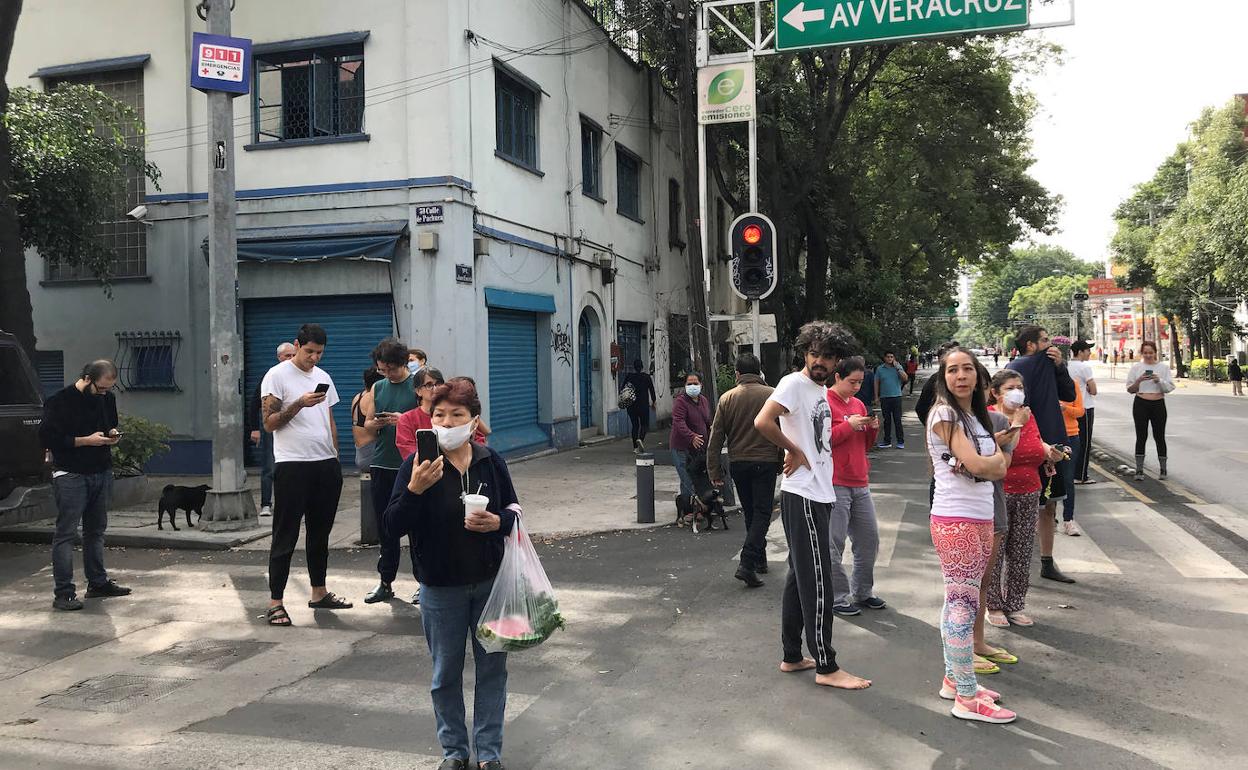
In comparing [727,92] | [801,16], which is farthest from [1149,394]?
[727,92]

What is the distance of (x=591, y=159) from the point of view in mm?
20172

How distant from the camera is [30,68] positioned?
16266mm

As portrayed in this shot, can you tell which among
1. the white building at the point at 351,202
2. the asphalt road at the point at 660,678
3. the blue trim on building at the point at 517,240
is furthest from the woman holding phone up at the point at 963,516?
the blue trim on building at the point at 517,240

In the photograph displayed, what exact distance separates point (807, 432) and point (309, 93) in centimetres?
1238

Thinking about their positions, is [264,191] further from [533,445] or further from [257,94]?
[533,445]

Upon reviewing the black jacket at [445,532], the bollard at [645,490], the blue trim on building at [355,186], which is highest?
the blue trim on building at [355,186]

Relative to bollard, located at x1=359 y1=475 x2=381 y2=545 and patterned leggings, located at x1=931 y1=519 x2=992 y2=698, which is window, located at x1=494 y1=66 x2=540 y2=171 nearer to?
bollard, located at x1=359 y1=475 x2=381 y2=545

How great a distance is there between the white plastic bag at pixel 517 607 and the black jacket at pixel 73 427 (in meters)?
4.88

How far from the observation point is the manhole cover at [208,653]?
578 centimetres

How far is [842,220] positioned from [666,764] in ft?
70.5

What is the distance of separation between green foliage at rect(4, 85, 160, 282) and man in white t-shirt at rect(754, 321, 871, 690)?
39.9 feet

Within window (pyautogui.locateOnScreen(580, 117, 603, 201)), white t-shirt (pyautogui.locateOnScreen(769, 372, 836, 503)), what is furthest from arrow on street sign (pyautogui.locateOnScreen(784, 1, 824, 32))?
window (pyautogui.locateOnScreen(580, 117, 603, 201))

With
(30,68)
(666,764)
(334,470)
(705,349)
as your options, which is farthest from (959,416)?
(30,68)

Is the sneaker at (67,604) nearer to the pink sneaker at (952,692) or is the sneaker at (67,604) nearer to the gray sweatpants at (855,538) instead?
the gray sweatpants at (855,538)
